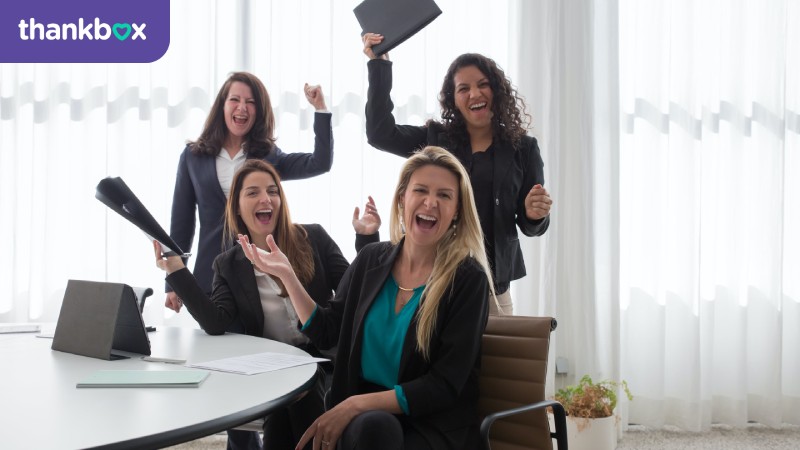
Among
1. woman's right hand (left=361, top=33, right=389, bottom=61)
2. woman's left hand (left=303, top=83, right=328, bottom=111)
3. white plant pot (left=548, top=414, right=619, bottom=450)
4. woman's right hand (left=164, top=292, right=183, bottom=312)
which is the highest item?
woman's right hand (left=361, top=33, right=389, bottom=61)

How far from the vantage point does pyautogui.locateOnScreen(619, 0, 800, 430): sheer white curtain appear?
3928mm

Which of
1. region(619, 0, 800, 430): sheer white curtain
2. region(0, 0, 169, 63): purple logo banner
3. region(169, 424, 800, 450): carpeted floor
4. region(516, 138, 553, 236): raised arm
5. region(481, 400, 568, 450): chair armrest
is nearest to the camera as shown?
region(481, 400, 568, 450): chair armrest

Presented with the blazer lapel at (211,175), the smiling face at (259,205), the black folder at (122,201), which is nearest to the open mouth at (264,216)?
the smiling face at (259,205)

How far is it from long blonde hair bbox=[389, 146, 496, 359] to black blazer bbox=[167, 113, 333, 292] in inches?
36.5

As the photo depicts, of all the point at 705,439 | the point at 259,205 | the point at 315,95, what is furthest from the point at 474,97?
the point at 705,439

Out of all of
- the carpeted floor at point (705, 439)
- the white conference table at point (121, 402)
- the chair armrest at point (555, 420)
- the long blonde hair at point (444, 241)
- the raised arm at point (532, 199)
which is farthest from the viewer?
the carpeted floor at point (705, 439)

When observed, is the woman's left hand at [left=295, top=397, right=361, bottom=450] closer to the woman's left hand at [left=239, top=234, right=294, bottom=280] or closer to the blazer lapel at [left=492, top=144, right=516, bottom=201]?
the woman's left hand at [left=239, top=234, right=294, bottom=280]

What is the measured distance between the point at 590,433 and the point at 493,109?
1.64 m

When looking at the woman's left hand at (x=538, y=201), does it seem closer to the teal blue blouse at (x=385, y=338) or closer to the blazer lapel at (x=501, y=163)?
the blazer lapel at (x=501, y=163)

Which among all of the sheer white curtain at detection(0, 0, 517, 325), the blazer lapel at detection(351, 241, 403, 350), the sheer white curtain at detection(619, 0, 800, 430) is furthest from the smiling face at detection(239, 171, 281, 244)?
the sheer white curtain at detection(619, 0, 800, 430)

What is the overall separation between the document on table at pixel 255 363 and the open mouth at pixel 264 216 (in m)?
0.76

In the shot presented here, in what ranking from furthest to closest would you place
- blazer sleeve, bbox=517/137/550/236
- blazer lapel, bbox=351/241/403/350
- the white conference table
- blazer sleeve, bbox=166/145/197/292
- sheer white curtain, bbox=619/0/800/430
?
sheer white curtain, bbox=619/0/800/430 → blazer sleeve, bbox=166/145/197/292 → blazer sleeve, bbox=517/137/550/236 → blazer lapel, bbox=351/241/403/350 → the white conference table

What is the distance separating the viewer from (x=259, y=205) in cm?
251

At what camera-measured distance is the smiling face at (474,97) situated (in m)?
2.59
